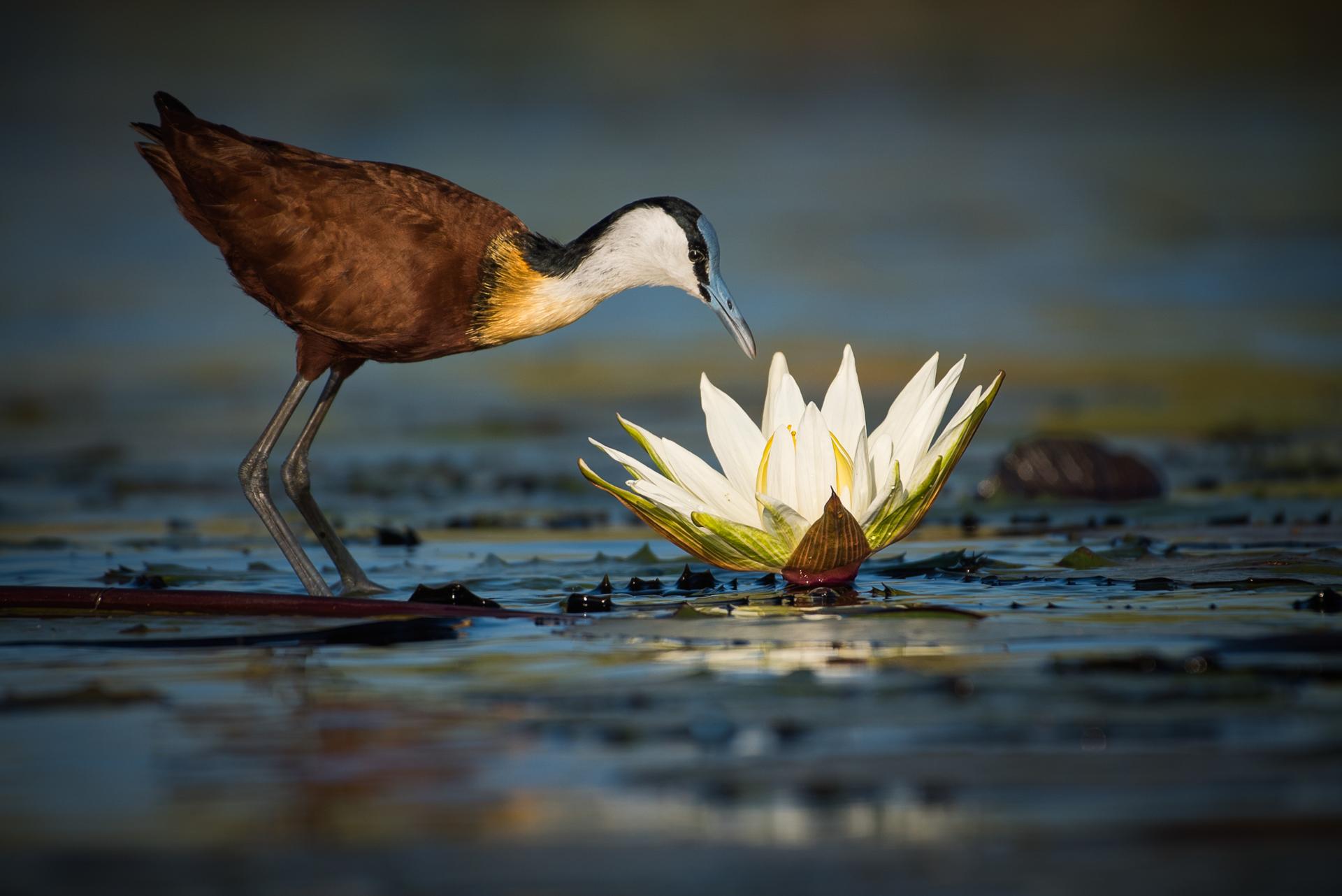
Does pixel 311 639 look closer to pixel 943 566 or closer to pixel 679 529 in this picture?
pixel 679 529

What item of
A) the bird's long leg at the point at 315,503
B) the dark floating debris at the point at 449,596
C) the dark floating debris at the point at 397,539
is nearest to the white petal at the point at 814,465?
the dark floating debris at the point at 449,596

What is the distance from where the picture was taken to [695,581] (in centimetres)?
430

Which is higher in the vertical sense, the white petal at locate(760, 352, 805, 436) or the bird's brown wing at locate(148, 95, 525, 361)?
the bird's brown wing at locate(148, 95, 525, 361)

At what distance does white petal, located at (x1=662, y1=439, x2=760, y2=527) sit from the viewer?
374 centimetres

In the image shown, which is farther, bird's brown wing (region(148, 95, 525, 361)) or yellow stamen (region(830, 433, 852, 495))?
bird's brown wing (region(148, 95, 525, 361))

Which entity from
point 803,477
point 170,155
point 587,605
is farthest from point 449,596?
point 170,155

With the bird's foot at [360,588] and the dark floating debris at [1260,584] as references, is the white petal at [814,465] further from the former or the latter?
the bird's foot at [360,588]

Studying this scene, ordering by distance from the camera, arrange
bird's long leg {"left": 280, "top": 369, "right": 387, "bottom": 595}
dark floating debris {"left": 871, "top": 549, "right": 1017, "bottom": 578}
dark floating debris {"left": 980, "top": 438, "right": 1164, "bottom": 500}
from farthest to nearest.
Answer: dark floating debris {"left": 980, "top": 438, "right": 1164, "bottom": 500} → bird's long leg {"left": 280, "top": 369, "right": 387, "bottom": 595} → dark floating debris {"left": 871, "top": 549, "right": 1017, "bottom": 578}

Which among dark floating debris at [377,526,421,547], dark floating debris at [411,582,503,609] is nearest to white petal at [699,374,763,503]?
dark floating debris at [411,582,503,609]

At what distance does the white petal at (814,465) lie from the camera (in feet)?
11.7

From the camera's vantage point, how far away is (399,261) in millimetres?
5297

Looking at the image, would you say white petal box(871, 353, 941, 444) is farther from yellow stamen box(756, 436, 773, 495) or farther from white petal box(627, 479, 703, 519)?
white petal box(627, 479, 703, 519)

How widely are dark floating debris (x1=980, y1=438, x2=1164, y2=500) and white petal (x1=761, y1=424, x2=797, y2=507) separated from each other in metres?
3.99

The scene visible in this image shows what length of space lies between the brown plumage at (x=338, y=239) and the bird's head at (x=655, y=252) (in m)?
0.38
